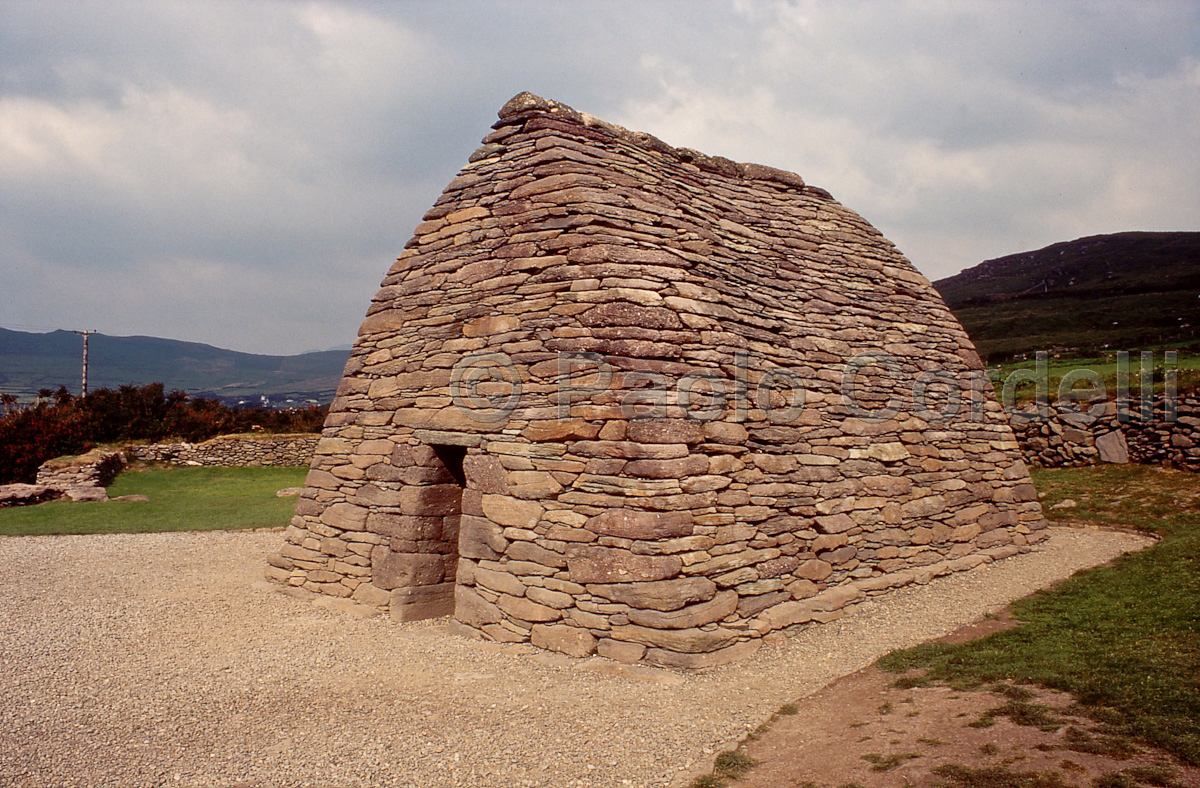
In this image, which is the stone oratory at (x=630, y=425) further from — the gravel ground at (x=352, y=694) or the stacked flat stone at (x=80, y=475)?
the stacked flat stone at (x=80, y=475)

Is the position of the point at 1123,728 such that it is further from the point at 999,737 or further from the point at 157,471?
the point at 157,471

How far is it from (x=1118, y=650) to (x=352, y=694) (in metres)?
6.83

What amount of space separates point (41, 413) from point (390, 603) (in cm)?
2156

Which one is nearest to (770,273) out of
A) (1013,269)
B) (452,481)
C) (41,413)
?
(452,481)

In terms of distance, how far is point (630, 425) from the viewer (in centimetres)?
709

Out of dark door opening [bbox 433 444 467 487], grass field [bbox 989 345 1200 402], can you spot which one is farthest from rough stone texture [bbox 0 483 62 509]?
grass field [bbox 989 345 1200 402]

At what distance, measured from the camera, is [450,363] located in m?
8.46

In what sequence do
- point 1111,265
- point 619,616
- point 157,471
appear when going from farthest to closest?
point 1111,265 → point 157,471 → point 619,616

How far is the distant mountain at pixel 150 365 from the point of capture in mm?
125562

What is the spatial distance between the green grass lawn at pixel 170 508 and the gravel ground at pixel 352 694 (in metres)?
5.32

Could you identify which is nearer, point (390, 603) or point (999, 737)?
point (999, 737)

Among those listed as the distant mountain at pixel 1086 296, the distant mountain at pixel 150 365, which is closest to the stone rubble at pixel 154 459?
the distant mountain at pixel 1086 296

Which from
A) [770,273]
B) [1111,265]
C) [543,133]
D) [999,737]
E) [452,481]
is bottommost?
[999,737]

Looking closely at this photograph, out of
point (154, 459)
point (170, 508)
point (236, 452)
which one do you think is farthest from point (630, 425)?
point (154, 459)
